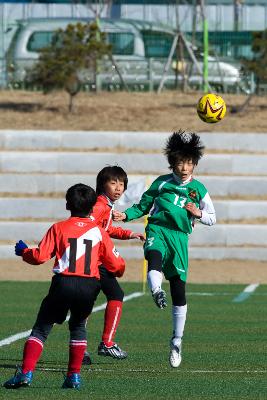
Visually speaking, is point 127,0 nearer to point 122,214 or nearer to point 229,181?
point 229,181

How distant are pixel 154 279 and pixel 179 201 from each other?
0.73 metres

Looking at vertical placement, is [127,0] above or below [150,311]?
above

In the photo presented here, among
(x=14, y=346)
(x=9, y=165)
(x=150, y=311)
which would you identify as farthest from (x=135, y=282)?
(x=14, y=346)

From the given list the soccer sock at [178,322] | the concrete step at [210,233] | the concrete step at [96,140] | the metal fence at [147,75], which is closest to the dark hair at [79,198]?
the soccer sock at [178,322]

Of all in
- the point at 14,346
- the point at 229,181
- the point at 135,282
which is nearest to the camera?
the point at 14,346

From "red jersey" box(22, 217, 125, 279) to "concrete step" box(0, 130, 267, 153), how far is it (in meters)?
19.5

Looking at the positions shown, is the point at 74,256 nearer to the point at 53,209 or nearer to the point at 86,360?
the point at 86,360

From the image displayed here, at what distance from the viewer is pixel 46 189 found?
27000 millimetres

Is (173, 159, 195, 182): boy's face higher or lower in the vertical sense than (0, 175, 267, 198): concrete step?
higher

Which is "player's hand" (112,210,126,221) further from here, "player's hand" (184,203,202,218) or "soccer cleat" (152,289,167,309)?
"soccer cleat" (152,289,167,309)

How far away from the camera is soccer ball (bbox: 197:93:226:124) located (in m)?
14.0

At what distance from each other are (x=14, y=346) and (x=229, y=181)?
15318 millimetres

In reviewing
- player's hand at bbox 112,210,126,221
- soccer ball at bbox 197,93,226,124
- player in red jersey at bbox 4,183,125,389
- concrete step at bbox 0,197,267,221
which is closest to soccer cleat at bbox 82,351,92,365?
player's hand at bbox 112,210,126,221

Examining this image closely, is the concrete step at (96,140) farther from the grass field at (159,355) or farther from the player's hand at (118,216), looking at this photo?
the player's hand at (118,216)
